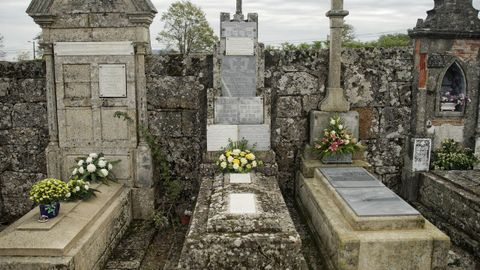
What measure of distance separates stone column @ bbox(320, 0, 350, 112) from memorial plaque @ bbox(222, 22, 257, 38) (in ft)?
4.41

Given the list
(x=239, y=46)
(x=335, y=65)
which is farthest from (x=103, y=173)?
(x=335, y=65)

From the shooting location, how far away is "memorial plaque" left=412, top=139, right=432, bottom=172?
7.48 m

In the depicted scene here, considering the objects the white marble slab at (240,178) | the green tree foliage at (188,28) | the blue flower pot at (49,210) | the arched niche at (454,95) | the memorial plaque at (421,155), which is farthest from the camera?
the green tree foliage at (188,28)

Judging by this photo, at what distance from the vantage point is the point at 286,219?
179 inches

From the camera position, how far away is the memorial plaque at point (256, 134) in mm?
6672

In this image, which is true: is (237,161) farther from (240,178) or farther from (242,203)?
(242,203)

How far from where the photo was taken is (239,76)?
675 centimetres

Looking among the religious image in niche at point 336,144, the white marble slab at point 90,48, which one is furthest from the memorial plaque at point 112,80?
the religious image in niche at point 336,144

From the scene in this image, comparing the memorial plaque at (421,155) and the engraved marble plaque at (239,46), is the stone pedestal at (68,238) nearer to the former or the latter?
the engraved marble plaque at (239,46)

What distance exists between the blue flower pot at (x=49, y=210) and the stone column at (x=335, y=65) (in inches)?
173

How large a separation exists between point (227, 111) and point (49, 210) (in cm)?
305

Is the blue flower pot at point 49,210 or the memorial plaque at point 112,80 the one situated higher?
the memorial plaque at point 112,80

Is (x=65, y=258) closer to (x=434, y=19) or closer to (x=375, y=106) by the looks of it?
(x=375, y=106)

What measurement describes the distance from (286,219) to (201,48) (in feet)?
83.8
